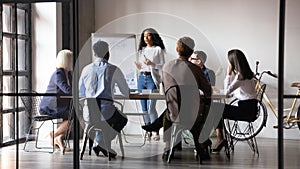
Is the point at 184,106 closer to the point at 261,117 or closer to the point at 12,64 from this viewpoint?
the point at 12,64

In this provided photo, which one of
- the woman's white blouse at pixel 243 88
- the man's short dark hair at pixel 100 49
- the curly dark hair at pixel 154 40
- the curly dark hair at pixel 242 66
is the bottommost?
the woman's white blouse at pixel 243 88

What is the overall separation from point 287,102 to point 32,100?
150 inches

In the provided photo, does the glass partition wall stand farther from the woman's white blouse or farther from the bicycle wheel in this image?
the bicycle wheel

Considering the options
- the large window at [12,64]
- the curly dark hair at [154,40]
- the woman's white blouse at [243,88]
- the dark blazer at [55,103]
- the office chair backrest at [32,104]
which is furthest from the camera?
the curly dark hair at [154,40]

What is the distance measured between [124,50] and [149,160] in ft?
9.43

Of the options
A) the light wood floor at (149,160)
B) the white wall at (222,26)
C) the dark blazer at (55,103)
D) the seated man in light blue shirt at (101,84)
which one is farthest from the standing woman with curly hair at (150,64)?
the seated man in light blue shirt at (101,84)

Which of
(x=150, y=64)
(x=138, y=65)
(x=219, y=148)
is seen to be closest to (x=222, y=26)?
(x=138, y=65)

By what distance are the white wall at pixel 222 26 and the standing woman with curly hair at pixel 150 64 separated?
0.42 m

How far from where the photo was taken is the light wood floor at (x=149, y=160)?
560 centimetres

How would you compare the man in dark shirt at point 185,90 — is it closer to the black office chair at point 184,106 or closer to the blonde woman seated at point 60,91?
the black office chair at point 184,106

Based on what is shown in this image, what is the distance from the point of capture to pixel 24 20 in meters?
7.68

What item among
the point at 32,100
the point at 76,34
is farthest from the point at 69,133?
the point at 76,34

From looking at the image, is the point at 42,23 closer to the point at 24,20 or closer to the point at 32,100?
the point at 24,20

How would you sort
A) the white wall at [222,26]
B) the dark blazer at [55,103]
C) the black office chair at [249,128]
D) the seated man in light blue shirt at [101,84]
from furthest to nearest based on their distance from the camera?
the white wall at [222,26]
the black office chair at [249,128]
the dark blazer at [55,103]
the seated man in light blue shirt at [101,84]
